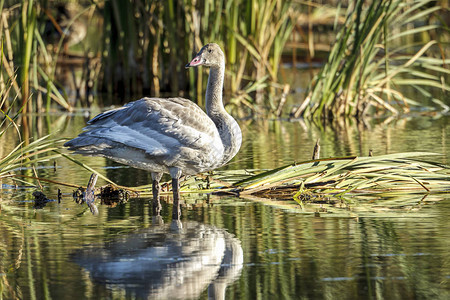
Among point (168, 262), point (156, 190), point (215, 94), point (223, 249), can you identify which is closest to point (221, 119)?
point (215, 94)

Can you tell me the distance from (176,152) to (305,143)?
373 centimetres

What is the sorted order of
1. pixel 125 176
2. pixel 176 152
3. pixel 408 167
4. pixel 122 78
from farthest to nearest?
pixel 122 78 → pixel 125 176 → pixel 408 167 → pixel 176 152

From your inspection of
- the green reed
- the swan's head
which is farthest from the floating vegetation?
the green reed

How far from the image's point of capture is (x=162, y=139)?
6.71 metres

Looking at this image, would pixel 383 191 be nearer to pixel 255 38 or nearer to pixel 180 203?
pixel 180 203

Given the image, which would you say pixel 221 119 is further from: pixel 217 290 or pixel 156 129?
pixel 217 290

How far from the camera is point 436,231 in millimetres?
5504

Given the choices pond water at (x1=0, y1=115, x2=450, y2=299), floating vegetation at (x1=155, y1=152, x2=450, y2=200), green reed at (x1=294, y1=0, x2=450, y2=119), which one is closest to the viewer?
pond water at (x1=0, y1=115, x2=450, y2=299)

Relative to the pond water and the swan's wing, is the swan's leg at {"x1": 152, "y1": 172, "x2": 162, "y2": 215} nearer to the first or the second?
the pond water

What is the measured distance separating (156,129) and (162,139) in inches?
3.8

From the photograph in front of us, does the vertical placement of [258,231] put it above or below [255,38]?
below

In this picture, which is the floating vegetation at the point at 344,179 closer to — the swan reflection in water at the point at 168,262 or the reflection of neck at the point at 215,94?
the reflection of neck at the point at 215,94

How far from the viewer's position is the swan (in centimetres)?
665

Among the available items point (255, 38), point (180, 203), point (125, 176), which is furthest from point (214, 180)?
point (255, 38)
